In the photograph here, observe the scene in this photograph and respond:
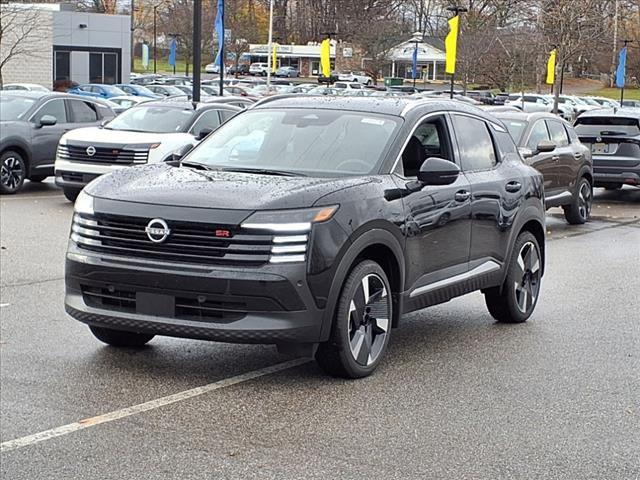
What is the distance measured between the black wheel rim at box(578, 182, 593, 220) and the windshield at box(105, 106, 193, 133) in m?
6.32

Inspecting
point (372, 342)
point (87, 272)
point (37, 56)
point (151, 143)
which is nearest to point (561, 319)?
point (372, 342)

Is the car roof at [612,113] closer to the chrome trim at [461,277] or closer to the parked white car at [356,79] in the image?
the chrome trim at [461,277]

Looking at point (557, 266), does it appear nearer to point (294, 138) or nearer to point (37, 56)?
point (294, 138)

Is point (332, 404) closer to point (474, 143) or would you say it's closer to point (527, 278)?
point (474, 143)

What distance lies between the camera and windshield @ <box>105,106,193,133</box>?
56.6ft

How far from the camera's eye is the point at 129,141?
1642 cm

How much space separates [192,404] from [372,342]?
1.27m

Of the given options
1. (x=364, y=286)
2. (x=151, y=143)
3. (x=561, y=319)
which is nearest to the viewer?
(x=364, y=286)

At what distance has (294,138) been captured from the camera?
735 centimetres

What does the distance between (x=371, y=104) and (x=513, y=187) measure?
1463mm

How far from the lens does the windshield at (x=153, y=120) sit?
56.6 ft

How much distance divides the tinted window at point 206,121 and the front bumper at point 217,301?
37.3 ft

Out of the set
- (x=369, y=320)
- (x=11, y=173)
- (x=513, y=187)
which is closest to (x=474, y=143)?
(x=513, y=187)

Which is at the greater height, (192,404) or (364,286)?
(364,286)
